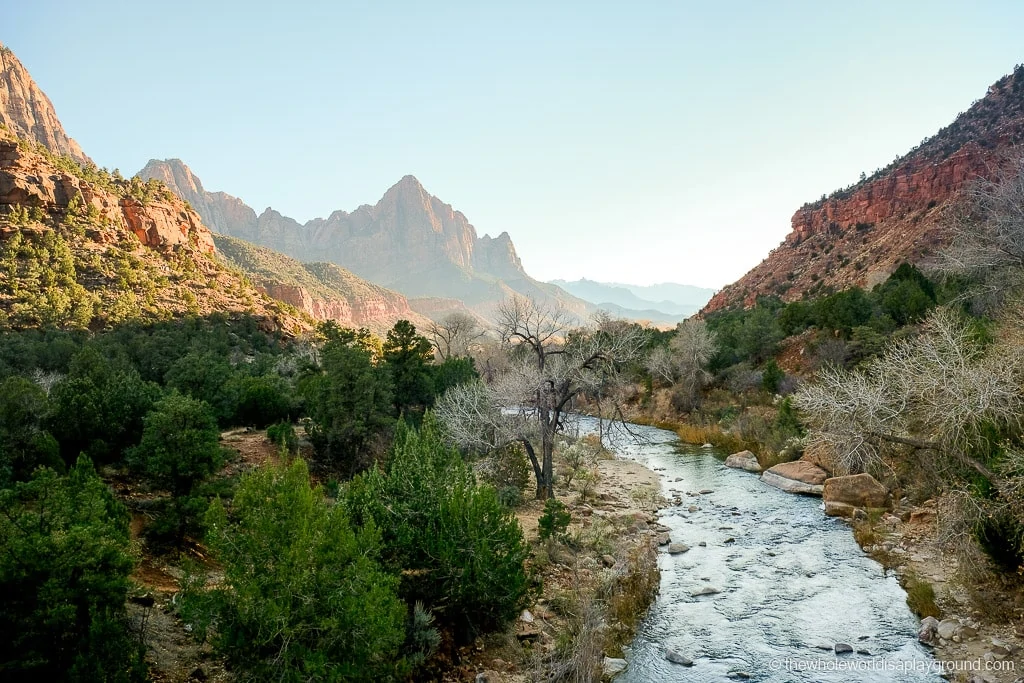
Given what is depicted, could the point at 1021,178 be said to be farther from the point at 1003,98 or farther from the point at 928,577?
the point at 1003,98

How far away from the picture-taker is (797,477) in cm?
2023

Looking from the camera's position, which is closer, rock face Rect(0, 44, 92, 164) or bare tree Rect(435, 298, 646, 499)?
bare tree Rect(435, 298, 646, 499)

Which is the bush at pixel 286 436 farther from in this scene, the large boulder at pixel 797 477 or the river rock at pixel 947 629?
the large boulder at pixel 797 477

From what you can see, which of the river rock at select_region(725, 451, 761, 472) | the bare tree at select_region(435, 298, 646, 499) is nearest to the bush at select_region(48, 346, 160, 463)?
the bare tree at select_region(435, 298, 646, 499)

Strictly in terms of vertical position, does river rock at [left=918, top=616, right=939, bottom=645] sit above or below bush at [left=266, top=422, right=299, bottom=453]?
below

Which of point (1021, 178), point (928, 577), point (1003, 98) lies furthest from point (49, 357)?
point (1003, 98)

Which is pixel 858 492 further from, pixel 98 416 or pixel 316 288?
pixel 316 288

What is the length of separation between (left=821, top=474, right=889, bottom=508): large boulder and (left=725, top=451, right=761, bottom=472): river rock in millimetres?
5820

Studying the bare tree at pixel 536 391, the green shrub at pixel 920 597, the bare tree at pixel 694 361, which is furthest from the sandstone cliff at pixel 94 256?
the green shrub at pixel 920 597

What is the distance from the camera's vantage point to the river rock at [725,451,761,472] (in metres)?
23.4

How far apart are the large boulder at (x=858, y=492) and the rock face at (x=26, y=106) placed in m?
115

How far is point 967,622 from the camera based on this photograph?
920 cm

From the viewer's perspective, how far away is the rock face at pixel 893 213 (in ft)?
160

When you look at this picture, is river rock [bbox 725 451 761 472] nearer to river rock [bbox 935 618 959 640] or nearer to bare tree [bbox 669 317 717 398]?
bare tree [bbox 669 317 717 398]
